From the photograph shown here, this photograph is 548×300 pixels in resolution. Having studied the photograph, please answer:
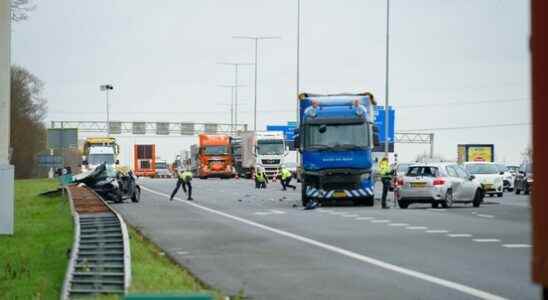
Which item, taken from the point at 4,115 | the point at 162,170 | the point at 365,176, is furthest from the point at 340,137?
the point at 162,170

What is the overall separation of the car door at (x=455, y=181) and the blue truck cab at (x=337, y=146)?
2642mm

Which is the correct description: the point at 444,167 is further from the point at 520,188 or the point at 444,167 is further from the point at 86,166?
the point at 86,166

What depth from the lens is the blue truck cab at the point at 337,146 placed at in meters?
40.8

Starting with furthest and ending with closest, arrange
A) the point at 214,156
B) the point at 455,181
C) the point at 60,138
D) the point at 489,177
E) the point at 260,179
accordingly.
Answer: the point at 214,156 < the point at 260,179 < the point at 60,138 < the point at 489,177 < the point at 455,181

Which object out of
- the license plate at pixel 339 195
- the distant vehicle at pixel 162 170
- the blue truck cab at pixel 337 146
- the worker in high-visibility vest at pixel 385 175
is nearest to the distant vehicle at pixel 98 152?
the worker in high-visibility vest at pixel 385 175

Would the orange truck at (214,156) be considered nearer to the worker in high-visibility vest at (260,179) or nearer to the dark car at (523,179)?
the worker in high-visibility vest at (260,179)

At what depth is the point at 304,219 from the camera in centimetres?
3331

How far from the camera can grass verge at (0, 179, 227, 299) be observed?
49.6ft

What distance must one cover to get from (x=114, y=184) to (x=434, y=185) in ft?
43.3

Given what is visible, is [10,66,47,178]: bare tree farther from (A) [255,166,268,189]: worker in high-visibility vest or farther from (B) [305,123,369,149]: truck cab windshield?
(B) [305,123,369,149]: truck cab windshield

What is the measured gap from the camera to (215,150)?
9869 cm

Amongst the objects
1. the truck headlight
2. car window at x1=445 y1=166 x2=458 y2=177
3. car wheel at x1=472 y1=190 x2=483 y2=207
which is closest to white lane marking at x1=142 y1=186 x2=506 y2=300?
the truck headlight

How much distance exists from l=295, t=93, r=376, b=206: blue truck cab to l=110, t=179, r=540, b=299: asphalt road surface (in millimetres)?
2613

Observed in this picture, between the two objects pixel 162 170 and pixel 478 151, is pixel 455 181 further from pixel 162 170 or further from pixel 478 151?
pixel 162 170
